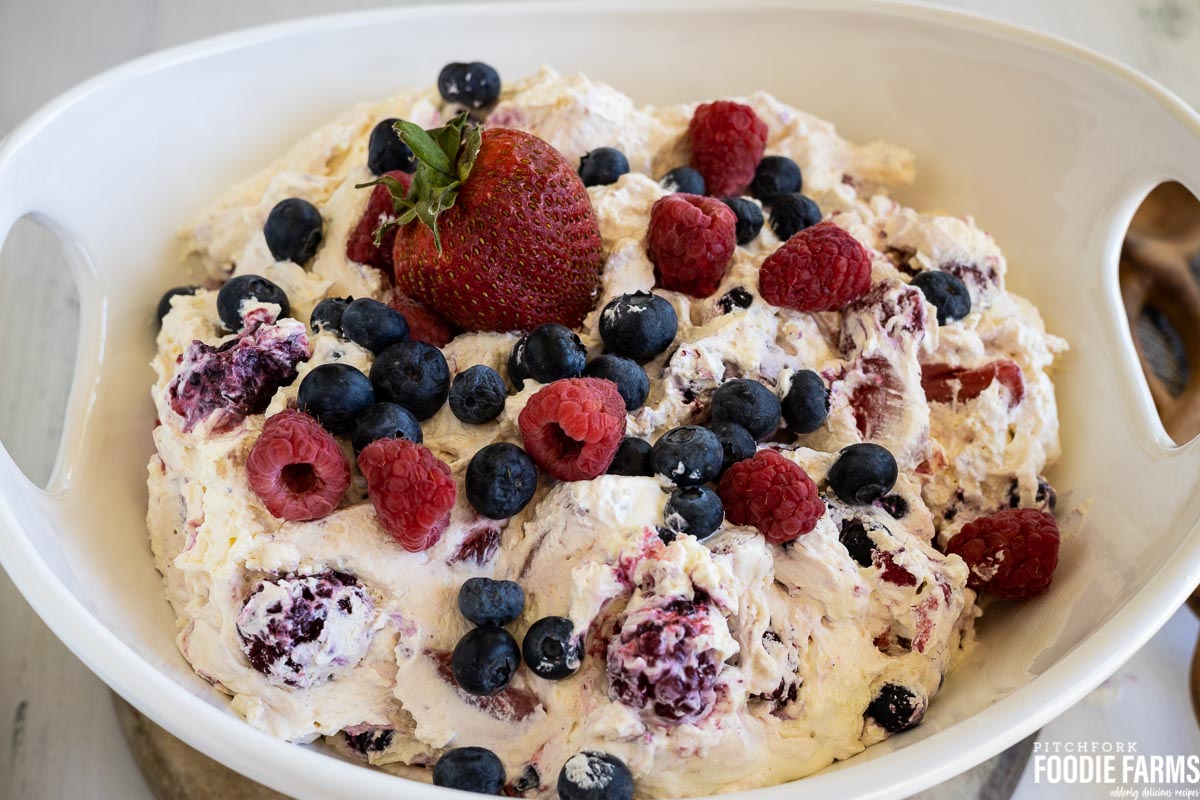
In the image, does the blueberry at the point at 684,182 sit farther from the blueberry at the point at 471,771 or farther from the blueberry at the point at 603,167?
the blueberry at the point at 471,771

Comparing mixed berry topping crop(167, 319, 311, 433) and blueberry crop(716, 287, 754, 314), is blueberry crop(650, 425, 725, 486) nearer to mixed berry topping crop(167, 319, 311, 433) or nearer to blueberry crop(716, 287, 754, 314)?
blueberry crop(716, 287, 754, 314)

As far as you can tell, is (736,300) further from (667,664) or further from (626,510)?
(667,664)

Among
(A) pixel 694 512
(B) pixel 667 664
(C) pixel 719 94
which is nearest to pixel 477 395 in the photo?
(A) pixel 694 512

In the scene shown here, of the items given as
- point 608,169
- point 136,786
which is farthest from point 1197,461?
point 136,786

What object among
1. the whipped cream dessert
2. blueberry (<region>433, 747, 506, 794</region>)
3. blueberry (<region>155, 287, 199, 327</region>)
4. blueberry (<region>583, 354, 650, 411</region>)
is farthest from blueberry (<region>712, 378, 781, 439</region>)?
blueberry (<region>155, 287, 199, 327</region>)

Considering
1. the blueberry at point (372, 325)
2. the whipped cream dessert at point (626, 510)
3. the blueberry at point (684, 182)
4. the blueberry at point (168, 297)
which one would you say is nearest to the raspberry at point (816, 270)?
the whipped cream dessert at point (626, 510)

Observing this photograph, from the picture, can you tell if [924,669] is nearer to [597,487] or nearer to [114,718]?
[597,487]
